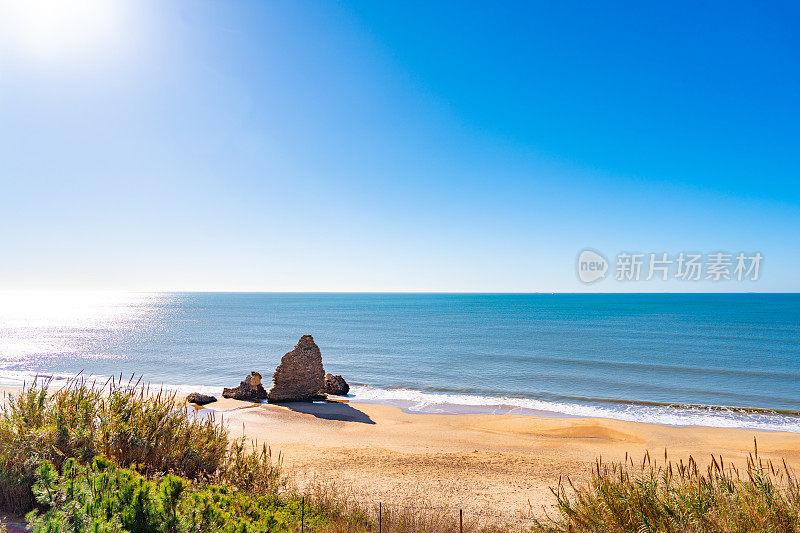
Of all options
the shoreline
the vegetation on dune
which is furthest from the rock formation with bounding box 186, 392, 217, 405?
the vegetation on dune

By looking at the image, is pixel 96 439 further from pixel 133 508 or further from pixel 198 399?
pixel 198 399

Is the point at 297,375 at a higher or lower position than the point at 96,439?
lower

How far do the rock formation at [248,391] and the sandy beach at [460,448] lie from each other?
→ 0.76 metres

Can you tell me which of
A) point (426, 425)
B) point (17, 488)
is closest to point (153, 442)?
point (17, 488)

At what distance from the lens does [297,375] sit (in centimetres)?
2678

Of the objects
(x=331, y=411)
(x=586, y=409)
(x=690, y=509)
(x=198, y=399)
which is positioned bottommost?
(x=331, y=411)

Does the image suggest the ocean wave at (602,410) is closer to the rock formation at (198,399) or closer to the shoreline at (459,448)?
the shoreline at (459,448)

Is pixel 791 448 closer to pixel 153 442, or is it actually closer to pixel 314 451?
pixel 314 451

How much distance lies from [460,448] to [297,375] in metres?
12.2

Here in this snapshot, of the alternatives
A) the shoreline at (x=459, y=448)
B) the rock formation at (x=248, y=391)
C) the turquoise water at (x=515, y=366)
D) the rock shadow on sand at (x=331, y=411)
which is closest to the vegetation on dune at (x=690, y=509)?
the shoreline at (x=459, y=448)

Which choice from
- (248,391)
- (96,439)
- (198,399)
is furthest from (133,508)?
(248,391)

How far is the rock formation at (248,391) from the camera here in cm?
2734

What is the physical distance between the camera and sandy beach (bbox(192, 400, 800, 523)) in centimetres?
1202

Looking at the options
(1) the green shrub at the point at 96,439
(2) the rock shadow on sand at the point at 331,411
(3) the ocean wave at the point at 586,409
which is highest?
(1) the green shrub at the point at 96,439
